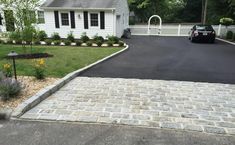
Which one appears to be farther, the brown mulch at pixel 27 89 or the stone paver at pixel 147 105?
the brown mulch at pixel 27 89

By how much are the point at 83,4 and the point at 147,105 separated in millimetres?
15843

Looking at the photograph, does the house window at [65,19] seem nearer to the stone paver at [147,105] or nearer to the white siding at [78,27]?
the white siding at [78,27]

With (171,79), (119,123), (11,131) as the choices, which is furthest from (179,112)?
(11,131)

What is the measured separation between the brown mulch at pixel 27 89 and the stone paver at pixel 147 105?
0.43 metres

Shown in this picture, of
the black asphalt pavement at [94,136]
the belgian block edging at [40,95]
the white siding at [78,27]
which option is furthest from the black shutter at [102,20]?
the black asphalt pavement at [94,136]

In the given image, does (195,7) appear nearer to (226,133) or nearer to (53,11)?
(53,11)

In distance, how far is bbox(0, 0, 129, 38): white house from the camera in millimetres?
18125

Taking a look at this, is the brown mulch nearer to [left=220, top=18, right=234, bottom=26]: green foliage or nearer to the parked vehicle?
the parked vehicle

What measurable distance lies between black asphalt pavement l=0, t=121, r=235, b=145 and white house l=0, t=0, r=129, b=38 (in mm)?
15305

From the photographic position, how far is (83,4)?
18.5 metres

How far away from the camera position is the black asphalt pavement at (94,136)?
3246 millimetres

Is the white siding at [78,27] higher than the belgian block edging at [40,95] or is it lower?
higher

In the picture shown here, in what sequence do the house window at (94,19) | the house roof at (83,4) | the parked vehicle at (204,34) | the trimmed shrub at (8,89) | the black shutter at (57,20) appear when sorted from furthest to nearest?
1. the black shutter at (57,20)
2. the house window at (94,19)
3. the house roof at (83,4)
4. the parked vehicle at (204,34)
5. the trimmed shrub at (8,89)

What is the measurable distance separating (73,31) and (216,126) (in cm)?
1692
